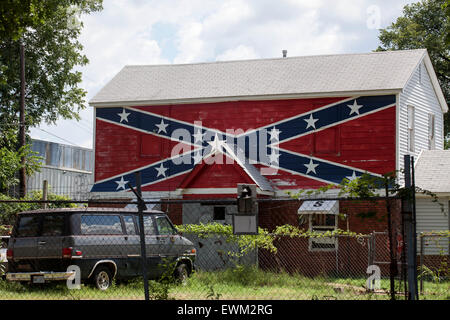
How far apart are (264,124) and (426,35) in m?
21.9

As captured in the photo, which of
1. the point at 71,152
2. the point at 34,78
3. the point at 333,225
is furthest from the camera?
the point at 71,152

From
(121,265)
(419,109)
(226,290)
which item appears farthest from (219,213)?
(121,265)

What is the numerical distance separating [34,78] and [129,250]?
27.1 meters

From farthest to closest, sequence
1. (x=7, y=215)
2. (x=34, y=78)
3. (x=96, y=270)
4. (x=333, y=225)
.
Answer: (x=34, y=78) < (x=7, y=215) < (x=333, y=225) < (x=96, y=270)

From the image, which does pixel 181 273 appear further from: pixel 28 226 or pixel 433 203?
pixel 433 203

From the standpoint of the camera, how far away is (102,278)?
16406 mm

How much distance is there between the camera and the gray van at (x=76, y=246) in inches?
618

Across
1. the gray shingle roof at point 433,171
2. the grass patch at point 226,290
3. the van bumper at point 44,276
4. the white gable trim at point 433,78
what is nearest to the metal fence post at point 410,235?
the grass patch at point 226,290

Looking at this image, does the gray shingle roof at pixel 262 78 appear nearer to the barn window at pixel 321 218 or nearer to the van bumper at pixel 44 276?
the barn window at pixel 321 218

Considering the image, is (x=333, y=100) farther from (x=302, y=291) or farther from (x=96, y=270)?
(x=96, y=270)

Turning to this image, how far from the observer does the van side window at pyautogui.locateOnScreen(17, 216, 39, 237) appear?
1605cm
